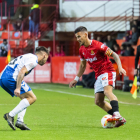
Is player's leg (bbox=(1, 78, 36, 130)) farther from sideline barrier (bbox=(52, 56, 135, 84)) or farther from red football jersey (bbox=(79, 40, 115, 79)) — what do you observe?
sideline barrier (bbox=(52, 56, 135, 84))

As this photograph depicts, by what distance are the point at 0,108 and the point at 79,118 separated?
253cm

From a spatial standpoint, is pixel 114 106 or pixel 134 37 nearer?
pixel 114 106

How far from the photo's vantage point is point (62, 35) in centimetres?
2700

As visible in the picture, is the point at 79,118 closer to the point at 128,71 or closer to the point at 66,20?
the point at 128,71

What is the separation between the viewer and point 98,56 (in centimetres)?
711

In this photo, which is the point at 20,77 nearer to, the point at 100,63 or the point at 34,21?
the point at 100,63

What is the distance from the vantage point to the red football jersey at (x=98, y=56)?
23.2ft

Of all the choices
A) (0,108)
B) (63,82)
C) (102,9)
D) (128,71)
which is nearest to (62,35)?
(102,9)

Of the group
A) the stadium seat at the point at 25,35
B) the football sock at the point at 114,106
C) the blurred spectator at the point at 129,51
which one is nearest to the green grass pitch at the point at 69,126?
the football sock at the point at 114,106

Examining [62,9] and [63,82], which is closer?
[63,82]

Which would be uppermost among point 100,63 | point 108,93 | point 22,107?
point 100,63

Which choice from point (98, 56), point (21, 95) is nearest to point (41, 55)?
point (21, 95)

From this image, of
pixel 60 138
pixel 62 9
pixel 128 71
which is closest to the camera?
pixel 60 138

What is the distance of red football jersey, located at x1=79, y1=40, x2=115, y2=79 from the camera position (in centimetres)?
706
